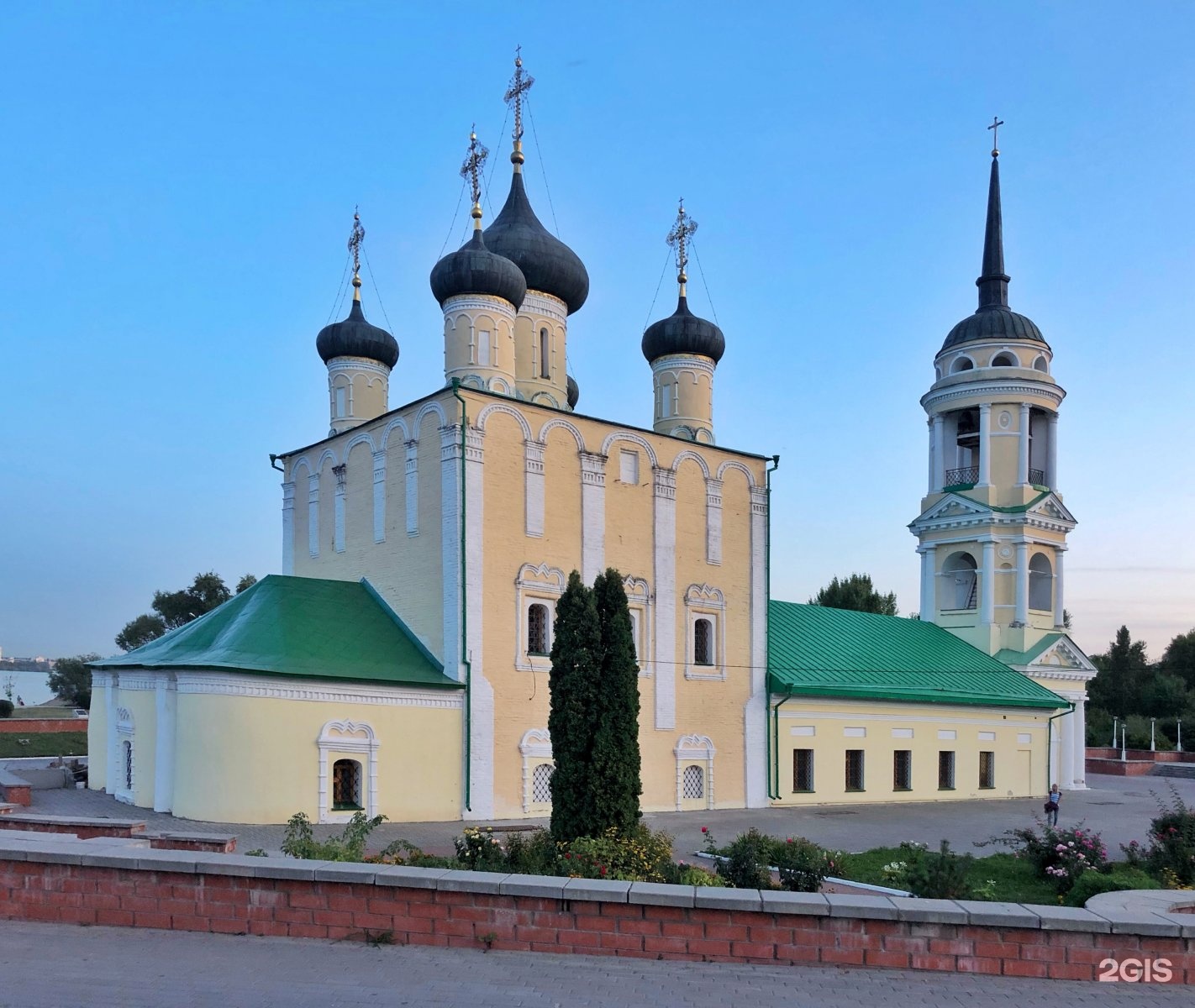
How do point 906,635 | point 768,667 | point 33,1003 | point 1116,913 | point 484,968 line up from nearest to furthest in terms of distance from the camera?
point 33,1003 < point 484,968 < point 1116,913 < point 768,667 < point 906,635

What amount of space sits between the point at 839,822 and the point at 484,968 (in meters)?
13.8

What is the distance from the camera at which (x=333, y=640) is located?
16.6m

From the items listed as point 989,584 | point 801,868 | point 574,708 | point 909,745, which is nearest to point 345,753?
point 574,708

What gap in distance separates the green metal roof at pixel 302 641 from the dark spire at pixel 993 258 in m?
21.7

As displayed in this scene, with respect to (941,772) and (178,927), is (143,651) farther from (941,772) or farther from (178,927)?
(941,772)

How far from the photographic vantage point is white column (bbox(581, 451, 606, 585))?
1909 cm

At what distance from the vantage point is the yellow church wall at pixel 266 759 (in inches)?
573

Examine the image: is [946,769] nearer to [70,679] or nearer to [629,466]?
[629,466]

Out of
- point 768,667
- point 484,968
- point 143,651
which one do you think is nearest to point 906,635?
point 768,667

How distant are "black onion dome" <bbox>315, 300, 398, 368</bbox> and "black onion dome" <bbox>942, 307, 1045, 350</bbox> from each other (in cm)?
1735

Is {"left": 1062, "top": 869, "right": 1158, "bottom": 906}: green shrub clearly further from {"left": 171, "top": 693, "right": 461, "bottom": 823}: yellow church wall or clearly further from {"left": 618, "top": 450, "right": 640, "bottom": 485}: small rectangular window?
{"left": 618, "top": 450, "right": 640, "bottom": 485}: small rectangular window

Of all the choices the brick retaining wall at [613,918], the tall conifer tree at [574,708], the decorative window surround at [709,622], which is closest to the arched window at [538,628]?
the decorative window surround at [709,622]

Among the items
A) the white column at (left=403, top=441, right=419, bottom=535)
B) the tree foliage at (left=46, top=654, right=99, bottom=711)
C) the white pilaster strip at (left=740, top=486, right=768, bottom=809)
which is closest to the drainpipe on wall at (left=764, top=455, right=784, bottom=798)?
the white pilaster strip at (left=740, top=486, right=768, bottom=809)

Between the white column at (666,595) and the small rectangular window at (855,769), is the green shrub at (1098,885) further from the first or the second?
the small rectangular window at (855,769)
